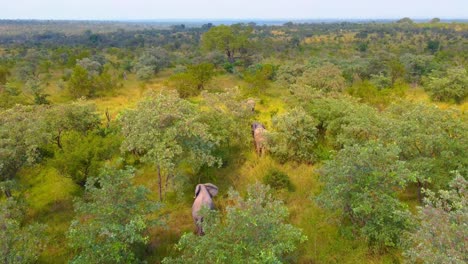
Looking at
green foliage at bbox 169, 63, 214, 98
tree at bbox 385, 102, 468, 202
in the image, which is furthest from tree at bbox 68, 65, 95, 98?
tree at bbox 385, 102, 468, 202

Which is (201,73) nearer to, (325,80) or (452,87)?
(325,80)

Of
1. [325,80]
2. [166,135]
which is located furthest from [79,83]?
[325,80]

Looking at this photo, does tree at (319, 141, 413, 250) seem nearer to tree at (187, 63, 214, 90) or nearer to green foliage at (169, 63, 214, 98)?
green foliage at (169, 63, 214, 98)

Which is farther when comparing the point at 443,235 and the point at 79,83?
the point at 79,83

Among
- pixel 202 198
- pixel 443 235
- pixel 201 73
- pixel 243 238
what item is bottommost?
pixel 202 198

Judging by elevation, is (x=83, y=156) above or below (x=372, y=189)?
below

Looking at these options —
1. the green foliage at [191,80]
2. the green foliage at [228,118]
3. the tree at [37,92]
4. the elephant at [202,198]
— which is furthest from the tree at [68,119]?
the green foliage at [191,80]

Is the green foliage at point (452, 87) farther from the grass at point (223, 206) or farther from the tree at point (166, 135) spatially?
the tree at point (166, 135)
